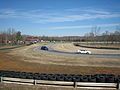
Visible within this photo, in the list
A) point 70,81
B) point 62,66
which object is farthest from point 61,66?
point 70,81

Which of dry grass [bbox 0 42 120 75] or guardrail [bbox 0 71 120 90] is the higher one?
guardrail [bbox 0 71 120 90]

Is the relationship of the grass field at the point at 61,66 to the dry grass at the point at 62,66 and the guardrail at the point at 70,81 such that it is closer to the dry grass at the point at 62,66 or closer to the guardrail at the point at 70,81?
the dry grass at the point at 62,66

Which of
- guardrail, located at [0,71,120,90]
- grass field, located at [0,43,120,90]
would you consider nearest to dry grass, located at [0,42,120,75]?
grass field, located at [0,43,120,90]

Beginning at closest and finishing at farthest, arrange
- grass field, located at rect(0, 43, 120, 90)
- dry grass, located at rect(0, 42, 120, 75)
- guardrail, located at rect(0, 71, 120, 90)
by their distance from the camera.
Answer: guardrail, located at rect(0, 71, 120, 90), grass field, located at rect(0, 43, 120, 90), dry grass, located at rect(0, 42, 120, 75)

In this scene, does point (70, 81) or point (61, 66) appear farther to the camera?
point (61, 66)

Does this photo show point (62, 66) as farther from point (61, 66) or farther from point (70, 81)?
point (70, 81)

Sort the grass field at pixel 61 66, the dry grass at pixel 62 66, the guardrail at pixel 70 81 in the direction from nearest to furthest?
the guardrail at pixel 70 81
the grass field at pixel 61 66
the dry grass at pixel 62 66

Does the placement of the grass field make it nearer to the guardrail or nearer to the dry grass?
the dry grass

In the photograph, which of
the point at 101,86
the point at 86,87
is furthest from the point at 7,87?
the point at 101,86

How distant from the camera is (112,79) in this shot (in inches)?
802

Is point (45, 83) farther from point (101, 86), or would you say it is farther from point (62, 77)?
point (101, 86)

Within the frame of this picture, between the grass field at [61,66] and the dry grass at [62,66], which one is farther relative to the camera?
the dry grass at [62,66]

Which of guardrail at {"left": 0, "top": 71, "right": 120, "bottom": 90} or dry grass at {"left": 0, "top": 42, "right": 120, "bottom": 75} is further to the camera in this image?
dry grass at {"left": 0, "top": 42, "right": 120, "bottom": 75}

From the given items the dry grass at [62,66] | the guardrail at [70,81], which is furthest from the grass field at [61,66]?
the guardrail at [70,81]
